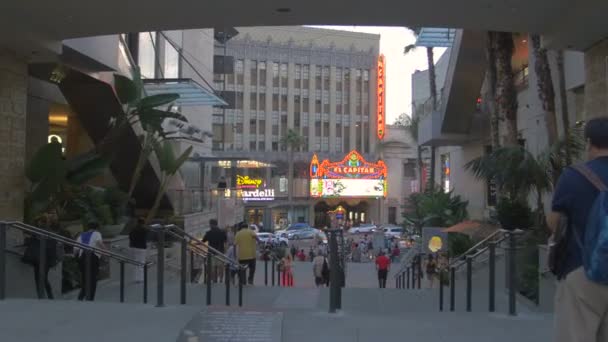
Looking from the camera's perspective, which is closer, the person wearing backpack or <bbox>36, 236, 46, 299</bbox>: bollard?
the person wearing backpack

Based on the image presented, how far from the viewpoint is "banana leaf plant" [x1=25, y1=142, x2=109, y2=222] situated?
1230 centimetres

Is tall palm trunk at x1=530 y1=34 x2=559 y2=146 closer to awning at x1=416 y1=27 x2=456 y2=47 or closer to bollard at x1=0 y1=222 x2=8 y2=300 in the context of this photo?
awning at x1=416 y1=27 x2=456 y2=47

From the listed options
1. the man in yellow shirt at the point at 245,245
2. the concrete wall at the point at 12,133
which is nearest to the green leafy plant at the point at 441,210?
the man in yellow shirt at the point at 245,245

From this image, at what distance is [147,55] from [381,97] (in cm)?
4646

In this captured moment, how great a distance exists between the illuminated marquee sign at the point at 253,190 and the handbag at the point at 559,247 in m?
56.1

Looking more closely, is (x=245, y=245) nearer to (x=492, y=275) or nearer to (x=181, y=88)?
(x=492, y=275)

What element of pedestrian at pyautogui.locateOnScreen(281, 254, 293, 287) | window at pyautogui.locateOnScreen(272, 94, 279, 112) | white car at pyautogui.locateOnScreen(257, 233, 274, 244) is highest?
window at pyautogui.locateOnScreen(272, 94, 279, 112)

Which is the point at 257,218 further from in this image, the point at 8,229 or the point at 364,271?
the point at 8,229

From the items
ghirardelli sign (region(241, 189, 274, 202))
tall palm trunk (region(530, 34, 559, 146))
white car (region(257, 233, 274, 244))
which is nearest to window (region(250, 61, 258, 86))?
ghirardelli sign (region(241, 189, 274, 202))

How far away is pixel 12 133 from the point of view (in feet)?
37.5

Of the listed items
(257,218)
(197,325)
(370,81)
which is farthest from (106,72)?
(370,81)

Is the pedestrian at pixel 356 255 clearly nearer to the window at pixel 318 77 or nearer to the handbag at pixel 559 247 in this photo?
the handbag at pixel 559 247

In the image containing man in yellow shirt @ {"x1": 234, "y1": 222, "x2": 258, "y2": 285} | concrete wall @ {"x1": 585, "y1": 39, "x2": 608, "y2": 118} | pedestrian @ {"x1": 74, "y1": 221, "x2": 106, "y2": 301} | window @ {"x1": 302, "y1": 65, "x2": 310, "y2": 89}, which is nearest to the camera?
pedestrian @ {"x1": 74, "y1": 221, "x2": 106, "y2": 301}

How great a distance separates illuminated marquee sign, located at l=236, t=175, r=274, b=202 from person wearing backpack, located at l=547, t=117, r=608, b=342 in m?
56.2
